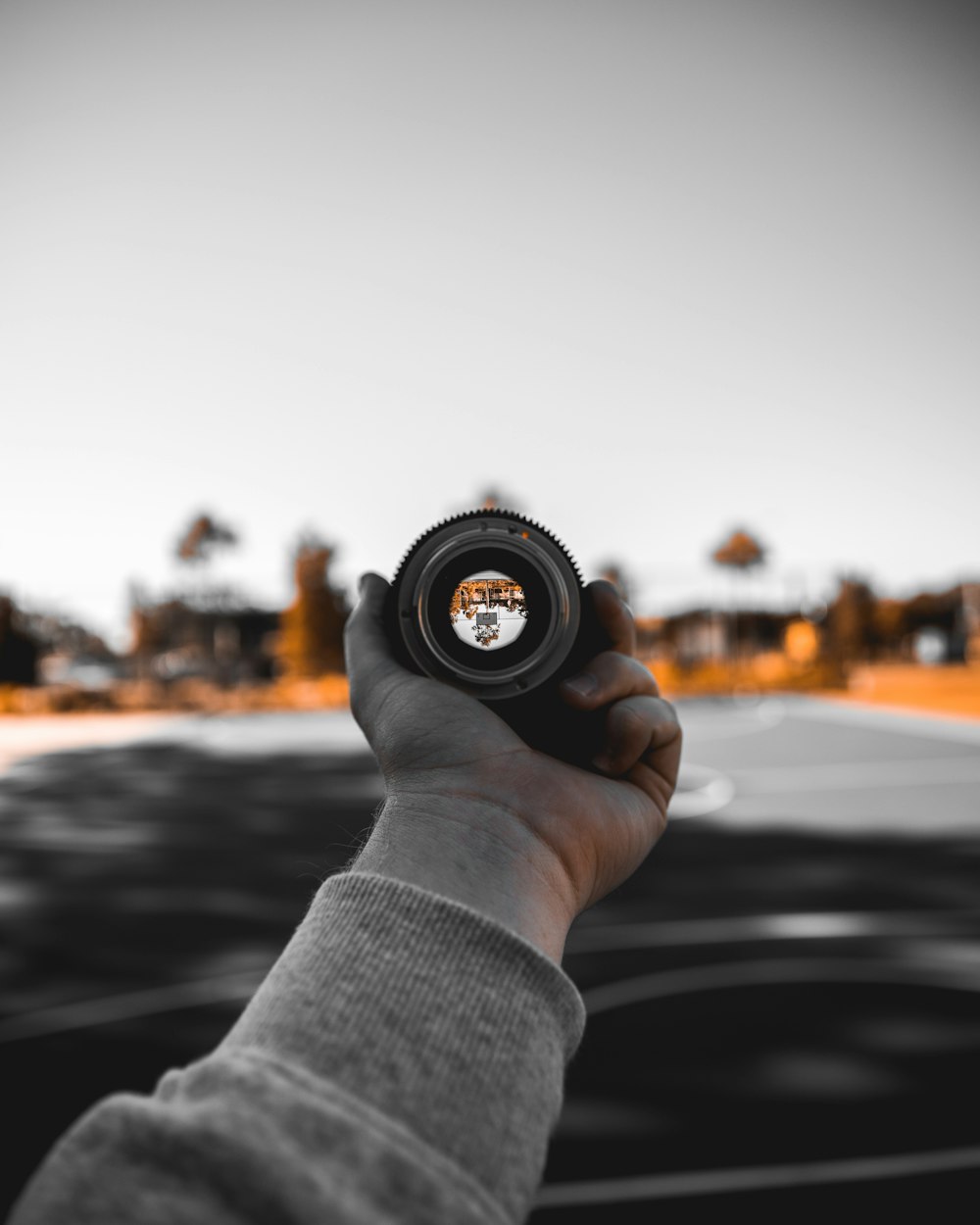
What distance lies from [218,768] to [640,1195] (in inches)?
578

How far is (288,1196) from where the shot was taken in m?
0.59

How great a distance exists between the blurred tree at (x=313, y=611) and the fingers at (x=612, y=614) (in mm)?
29181

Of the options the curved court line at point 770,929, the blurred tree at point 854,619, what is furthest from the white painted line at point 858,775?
the blurred tree at point 854,619

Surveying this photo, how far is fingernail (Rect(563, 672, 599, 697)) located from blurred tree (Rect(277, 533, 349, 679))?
95.9 feet

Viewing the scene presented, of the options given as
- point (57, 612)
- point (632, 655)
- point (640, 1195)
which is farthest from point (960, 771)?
point (57, 612)

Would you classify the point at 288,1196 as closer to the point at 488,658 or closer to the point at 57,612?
the point at 488,658

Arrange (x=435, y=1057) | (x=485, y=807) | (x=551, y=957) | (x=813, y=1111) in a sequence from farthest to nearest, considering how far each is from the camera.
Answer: (x=813, y=1111), (x=485, y=807), (x=551, y=957), (x=435, y=1057)

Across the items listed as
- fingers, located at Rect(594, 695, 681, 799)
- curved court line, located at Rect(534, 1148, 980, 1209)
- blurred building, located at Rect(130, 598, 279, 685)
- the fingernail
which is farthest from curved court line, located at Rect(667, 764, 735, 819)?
blurred building, located at Rect(130, 598, 279, 685)

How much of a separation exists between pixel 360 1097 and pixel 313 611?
1213 inches

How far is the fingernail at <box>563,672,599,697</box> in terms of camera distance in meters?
1.17

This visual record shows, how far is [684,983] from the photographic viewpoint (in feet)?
16.9

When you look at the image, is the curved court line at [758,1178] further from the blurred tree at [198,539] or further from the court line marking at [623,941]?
the blurred tree at [198,539]

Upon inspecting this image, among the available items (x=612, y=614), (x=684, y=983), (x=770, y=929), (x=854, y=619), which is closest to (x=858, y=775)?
(x=770, y=929)

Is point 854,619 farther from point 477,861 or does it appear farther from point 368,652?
point 477,861
